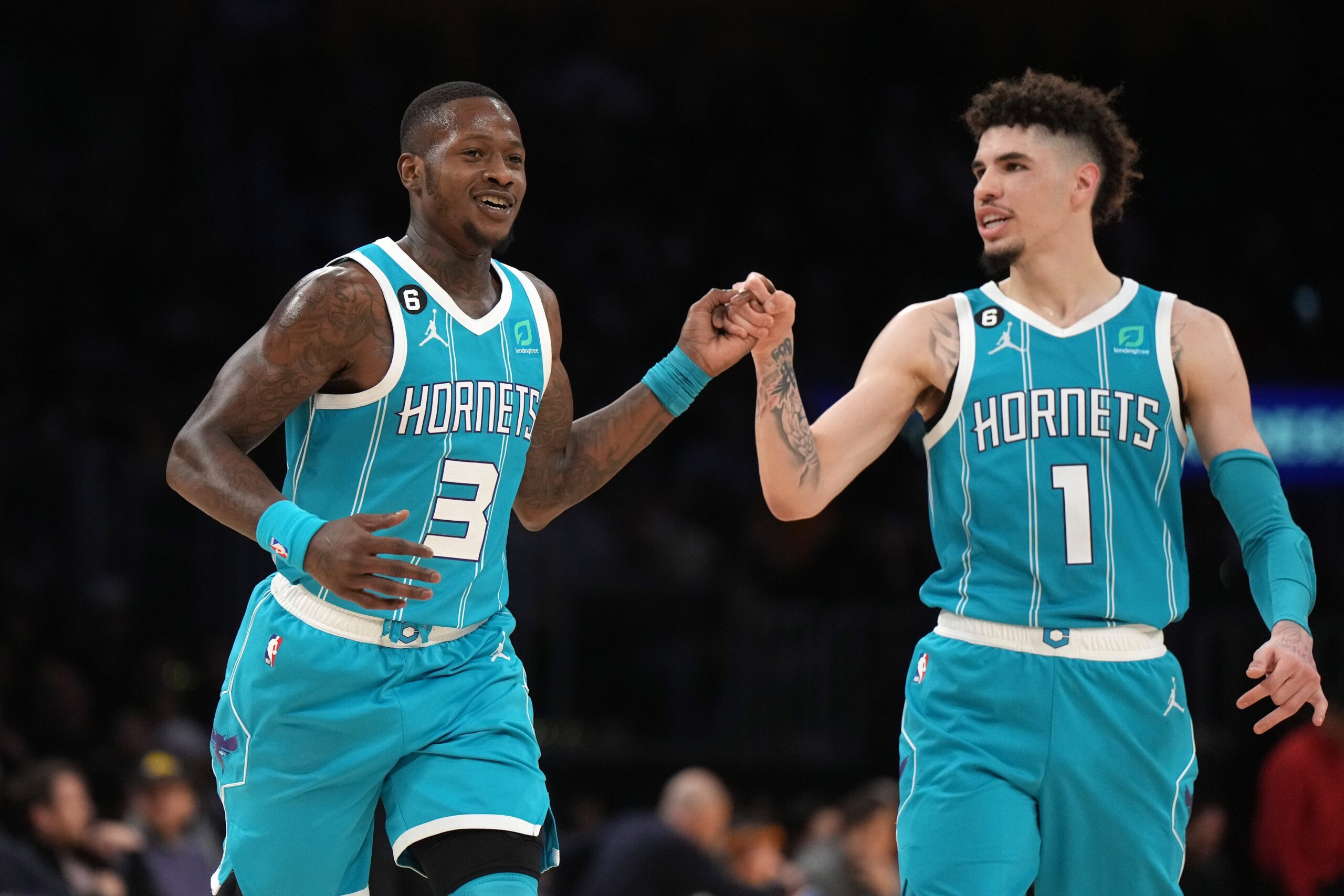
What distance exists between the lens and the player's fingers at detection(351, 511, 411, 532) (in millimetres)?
3588

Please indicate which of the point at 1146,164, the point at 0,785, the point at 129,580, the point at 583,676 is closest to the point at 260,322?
the point at 129,580

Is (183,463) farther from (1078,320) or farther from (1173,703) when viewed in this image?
(1173,703)

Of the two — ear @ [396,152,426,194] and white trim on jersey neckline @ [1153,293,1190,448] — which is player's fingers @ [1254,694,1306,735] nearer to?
white trim on jersey neckline @ [1153,293,1190,448]

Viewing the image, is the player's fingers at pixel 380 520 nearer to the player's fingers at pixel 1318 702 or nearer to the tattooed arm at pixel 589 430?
the tattooed arm at pixel 589 430

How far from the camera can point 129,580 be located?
1059cm

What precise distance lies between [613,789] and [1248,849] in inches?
158

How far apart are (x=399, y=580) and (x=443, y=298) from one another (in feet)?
2.74

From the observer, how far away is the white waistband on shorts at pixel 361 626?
409 cm

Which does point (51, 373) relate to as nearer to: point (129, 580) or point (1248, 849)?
point (129, 580)

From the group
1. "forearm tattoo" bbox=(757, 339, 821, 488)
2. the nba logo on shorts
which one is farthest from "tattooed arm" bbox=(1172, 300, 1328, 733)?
the nba logo on shorts

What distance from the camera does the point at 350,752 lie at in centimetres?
402

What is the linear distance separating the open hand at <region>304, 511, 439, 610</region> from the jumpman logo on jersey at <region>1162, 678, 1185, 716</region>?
184 centimetres

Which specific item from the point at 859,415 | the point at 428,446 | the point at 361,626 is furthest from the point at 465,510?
the point at 859,415

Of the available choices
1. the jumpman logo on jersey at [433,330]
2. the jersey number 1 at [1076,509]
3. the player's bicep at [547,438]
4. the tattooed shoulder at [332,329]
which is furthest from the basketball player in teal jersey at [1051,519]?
the tattooed shoulder at [332,329]
